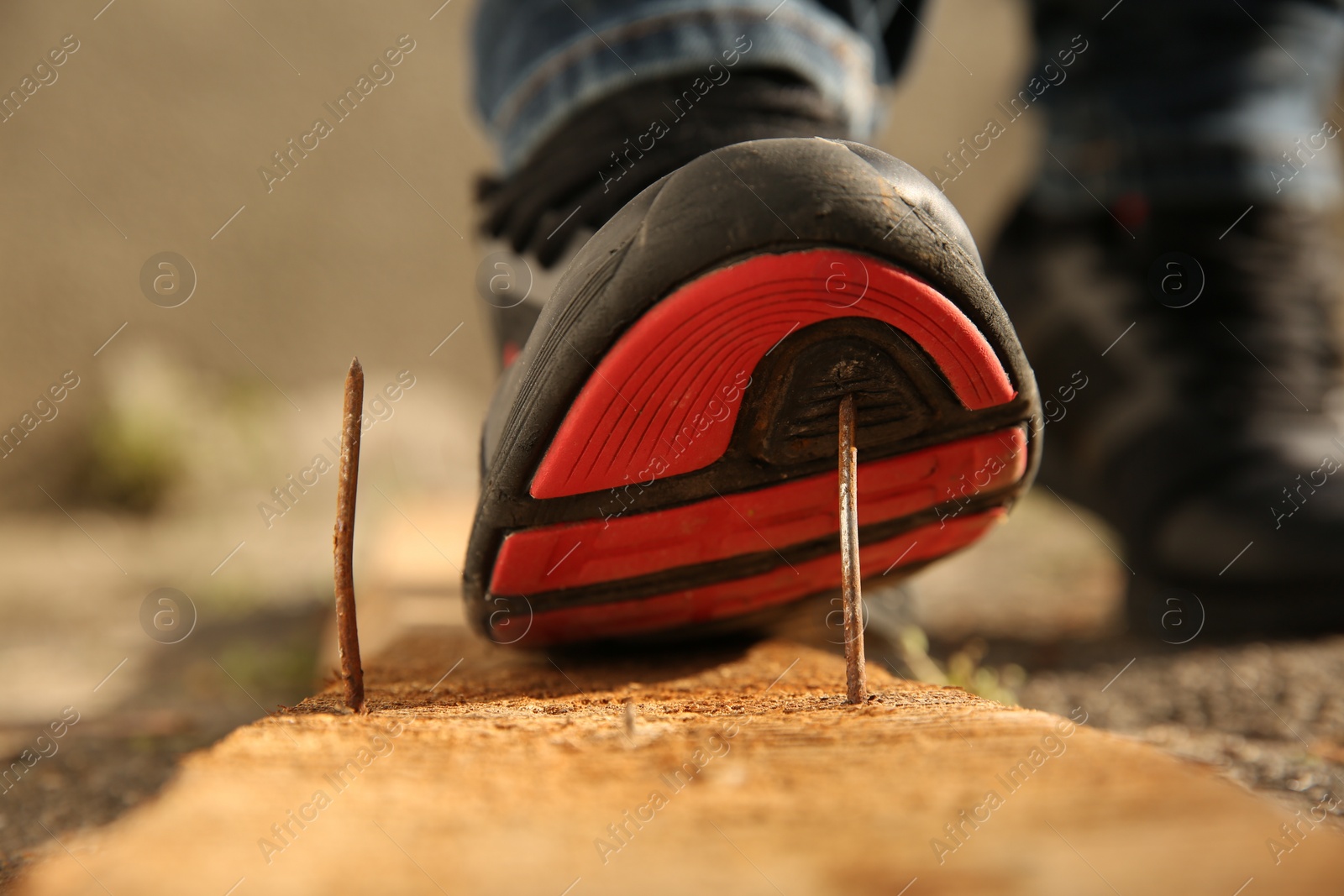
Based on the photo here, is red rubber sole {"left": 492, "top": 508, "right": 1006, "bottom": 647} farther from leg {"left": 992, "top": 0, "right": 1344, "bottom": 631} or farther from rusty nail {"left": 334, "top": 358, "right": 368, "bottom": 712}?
leg {"left": 992, "top": 0, "right": 1344, "bottom": 631}

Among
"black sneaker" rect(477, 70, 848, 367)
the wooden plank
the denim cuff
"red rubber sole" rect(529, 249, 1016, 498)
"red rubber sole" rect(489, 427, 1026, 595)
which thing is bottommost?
the wooden plank

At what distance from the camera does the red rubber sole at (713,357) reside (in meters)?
0.65

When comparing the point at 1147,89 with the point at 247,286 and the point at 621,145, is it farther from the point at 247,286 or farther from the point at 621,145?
the point at 247,286

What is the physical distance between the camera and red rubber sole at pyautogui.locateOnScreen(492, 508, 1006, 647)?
85 centimetres

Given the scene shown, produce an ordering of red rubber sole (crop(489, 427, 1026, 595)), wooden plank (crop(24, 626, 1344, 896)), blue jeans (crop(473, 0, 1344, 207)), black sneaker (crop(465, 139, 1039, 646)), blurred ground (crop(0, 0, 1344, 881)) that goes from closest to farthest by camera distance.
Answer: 1. wooden plank (crop(24, 626, 1344, 896))
2. black sneaker (crop(465, 139, 1039, 646))
3. red rubber sole (crop(489, 427, 1026, 595))
4. blue jeans (crop(473, 0, 1344, 207))
5. blurred ground (crop(0, 0, 1344, 881))

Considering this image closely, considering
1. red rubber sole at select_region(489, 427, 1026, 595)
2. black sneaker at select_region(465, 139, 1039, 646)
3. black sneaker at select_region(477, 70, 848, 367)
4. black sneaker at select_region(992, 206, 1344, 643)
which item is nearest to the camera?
black sneaker at select_region(465, 139, 1039, 646)

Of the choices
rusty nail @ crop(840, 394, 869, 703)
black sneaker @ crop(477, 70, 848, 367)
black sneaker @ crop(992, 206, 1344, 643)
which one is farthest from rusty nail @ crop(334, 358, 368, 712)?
black sneaker @ crop(992, 206, 1344, 643)

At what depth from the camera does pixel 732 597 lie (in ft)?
2.85

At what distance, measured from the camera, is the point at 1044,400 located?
1.62 m

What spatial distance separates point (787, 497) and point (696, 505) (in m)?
0.08

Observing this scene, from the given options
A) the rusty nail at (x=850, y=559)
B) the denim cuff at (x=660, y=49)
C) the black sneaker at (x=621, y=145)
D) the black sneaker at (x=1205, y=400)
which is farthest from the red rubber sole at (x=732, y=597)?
the black sneaker at (x=1205, y=400)

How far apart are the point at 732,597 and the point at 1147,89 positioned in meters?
1.19

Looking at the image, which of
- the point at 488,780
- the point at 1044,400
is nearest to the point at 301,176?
the point at 1044,400

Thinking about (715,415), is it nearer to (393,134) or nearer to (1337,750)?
(1337,750)
